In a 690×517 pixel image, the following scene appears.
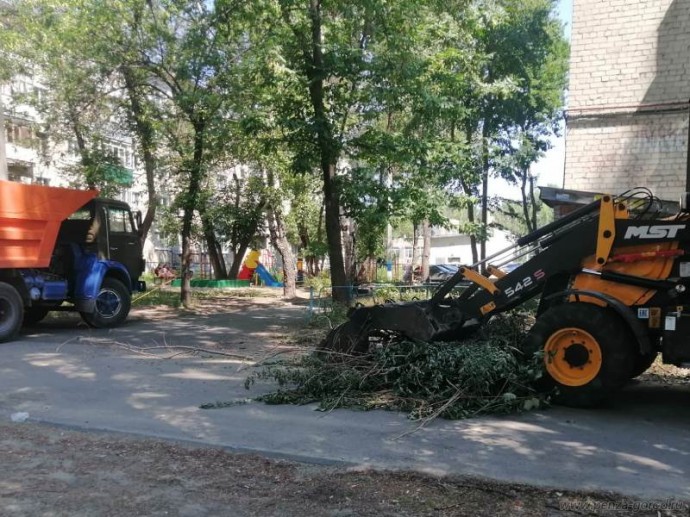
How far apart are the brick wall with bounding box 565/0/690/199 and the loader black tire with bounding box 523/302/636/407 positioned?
8.04 m

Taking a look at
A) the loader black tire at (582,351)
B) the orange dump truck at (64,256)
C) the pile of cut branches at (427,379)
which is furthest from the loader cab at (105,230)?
the loader black tire at (582,351)

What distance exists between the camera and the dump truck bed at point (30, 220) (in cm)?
1150

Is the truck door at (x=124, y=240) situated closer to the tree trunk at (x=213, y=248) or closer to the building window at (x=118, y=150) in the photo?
the building window at (x=118, y=150)

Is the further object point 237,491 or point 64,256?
point 64,256

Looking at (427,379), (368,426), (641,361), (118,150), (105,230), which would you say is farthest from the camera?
(118,150)

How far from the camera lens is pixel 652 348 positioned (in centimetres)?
655

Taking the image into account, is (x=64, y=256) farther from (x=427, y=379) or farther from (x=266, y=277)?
(x=266, y=277)

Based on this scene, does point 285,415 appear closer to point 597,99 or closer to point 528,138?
point 597,99

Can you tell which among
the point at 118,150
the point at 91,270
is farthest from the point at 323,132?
the point at 118,150

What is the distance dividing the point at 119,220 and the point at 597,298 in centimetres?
1132

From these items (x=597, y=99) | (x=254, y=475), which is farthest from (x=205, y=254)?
(x=254, y=475)

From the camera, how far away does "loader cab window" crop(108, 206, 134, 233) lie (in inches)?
559

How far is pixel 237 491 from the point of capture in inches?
177

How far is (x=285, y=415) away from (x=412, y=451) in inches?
70.3
